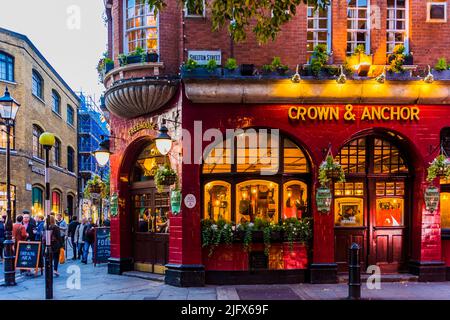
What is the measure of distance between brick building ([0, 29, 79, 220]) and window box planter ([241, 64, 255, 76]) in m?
13.4

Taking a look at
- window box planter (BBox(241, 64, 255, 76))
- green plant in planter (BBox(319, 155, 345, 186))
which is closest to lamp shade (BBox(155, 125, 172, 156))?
window box planter (BBox(241, 64, 255, 76))

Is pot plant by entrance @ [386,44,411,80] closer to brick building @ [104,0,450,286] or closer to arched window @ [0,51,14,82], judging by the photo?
brick building @ [104,0,450,286]

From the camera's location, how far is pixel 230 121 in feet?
37.8

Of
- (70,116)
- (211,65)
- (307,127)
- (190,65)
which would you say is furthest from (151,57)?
(70,116)

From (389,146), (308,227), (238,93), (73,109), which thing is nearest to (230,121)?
(238,93)

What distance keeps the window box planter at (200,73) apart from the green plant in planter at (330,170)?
327 centimetres

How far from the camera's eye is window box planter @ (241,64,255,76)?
442 inches

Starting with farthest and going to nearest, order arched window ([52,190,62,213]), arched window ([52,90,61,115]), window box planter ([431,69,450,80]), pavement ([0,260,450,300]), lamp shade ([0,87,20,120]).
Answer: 1. arched window ([52,90,61,115])
2. arched window ([52,190,62,213])
3. lamp shade ([0,87,20,120])
4. window box planter ([431,69,450,80])
5. pavement ([0,260,450,300])

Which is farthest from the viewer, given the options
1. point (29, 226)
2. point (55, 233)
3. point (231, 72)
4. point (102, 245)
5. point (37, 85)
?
point (37, 85)

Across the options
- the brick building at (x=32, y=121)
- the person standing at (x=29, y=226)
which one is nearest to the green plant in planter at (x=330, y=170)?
the person standing at (x=29, y=226)

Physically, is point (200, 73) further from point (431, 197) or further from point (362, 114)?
point (431, 197)

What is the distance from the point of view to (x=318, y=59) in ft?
37.3

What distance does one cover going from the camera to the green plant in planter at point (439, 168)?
37.0 feet

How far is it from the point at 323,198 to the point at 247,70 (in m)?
3.57
